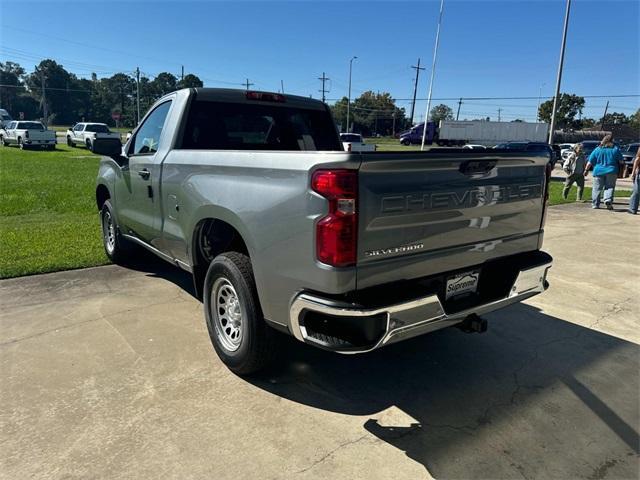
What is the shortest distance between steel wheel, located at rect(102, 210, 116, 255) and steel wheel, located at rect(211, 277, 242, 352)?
2.90 meters

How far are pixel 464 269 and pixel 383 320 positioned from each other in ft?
2.79

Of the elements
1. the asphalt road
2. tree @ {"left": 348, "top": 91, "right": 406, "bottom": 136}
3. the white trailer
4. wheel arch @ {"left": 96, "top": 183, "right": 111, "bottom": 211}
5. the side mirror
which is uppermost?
tree @ {"left": 348, "top": 91, "right": 406, "bottom": 136}

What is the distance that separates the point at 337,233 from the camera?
2412mm

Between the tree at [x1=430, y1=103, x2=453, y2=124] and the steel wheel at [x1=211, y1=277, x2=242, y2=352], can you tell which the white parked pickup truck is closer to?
the steel wheel at [x1=211, y1=277, x2=242, y2=352]

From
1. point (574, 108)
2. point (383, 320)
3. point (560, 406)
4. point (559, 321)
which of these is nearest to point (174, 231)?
point (383, 320)

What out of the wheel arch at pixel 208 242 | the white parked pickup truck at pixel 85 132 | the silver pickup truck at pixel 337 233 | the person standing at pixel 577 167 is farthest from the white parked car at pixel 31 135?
the wheel arch at pixel 208 242

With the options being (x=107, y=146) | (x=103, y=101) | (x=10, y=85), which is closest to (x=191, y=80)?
(x=103, y=101)

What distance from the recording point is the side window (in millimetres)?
4520

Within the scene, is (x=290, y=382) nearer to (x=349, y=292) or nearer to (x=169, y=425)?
(x=169, y=425)

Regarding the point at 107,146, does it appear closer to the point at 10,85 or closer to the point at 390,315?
the point at 390,315

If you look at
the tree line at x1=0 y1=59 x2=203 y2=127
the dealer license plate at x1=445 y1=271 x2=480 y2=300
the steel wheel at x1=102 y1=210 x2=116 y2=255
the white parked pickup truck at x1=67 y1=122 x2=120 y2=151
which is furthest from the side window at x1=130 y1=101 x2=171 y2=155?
the tree line at x1=0 y1=59 x2=203 y2=127

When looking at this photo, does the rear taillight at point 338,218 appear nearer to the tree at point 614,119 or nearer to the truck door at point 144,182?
the truck door at point 144,182

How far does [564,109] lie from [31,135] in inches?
3225

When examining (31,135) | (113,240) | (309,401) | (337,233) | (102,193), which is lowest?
(309,401)
